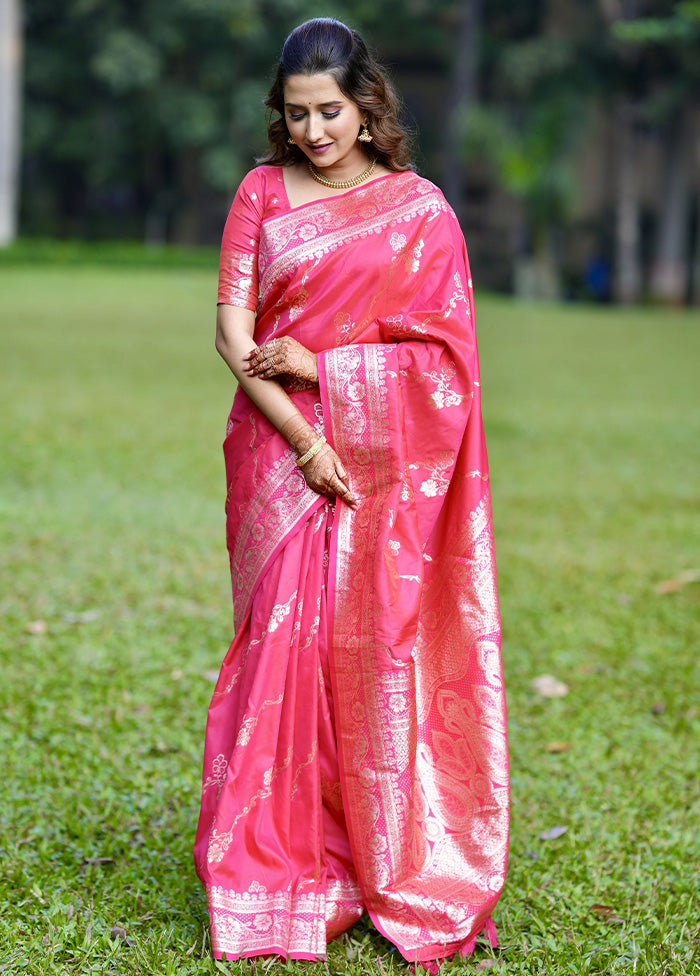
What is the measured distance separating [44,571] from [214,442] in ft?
10.3

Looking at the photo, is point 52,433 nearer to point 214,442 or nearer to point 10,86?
point 214,442

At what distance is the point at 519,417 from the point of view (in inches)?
373

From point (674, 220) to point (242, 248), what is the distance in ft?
80.2

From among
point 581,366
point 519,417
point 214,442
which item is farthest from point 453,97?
point 214,442

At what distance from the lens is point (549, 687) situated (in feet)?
13.0

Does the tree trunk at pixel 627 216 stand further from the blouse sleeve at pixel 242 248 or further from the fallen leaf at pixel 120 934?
the fallen leaf at pixel 120 934

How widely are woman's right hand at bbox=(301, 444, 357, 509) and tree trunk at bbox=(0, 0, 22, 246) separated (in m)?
23.1

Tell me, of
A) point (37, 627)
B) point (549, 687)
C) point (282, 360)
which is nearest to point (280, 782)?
point (282, 360)

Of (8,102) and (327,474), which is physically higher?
(8,102)

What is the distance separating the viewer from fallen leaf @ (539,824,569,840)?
116 inches

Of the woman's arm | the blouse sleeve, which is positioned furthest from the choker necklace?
the woman's arm

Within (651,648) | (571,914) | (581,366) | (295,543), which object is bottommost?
(571,914)

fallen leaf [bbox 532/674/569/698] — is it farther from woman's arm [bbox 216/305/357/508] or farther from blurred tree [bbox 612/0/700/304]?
blurred tree [bbox 612/0/700/304]

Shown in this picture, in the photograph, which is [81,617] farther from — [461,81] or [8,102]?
[461,81]
